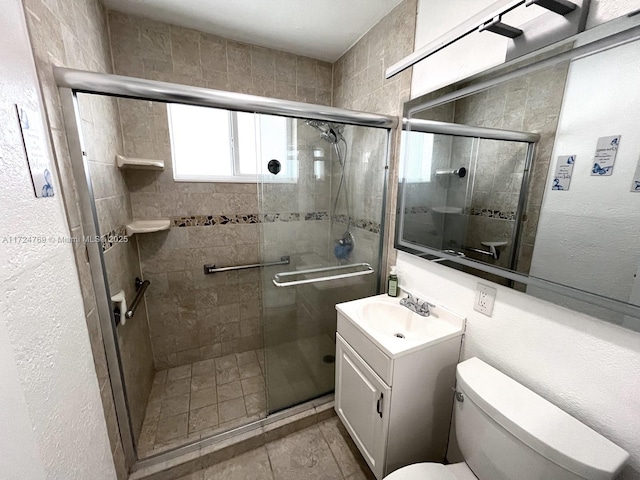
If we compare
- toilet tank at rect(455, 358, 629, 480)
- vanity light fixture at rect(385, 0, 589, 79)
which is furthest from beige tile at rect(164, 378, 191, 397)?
vanity light fixture at rect(385, 0, 589, 79)

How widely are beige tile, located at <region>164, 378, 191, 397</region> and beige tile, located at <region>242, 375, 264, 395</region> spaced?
1.36 feet

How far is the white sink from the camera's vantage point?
1063mm

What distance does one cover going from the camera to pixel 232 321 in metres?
2.19

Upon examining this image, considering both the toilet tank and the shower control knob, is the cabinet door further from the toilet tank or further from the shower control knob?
the shower control knob

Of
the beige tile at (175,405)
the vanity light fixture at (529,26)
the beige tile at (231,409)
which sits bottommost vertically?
the beige tile at (175,405)

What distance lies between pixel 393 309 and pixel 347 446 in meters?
0.86

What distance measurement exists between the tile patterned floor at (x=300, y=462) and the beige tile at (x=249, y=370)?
0.61m

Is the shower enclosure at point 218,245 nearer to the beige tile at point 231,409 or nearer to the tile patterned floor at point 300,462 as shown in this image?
the beige tile at point 231,409

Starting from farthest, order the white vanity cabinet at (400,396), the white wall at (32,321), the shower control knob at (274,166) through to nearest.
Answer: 1. the shower control knob at (274,166)
2. the white vanity cabinet at (400,396)
3. the white wall at (32,321)

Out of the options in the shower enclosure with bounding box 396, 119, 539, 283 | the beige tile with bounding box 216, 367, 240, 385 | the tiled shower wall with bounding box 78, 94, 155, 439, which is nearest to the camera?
the shower enclosure with bounding box 396, 119, 539, 283

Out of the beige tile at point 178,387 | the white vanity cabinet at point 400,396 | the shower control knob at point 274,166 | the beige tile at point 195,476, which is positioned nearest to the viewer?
the white vanity cabinet at point 400,396

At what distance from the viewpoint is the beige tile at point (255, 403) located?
5.49 ft

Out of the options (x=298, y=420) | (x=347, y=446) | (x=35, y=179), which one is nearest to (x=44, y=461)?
(x=35, y=179)

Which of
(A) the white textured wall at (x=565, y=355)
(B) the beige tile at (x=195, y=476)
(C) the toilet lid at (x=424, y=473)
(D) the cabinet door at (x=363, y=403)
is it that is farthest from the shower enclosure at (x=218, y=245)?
(C) the toilet lid at (x=424, y=473)
